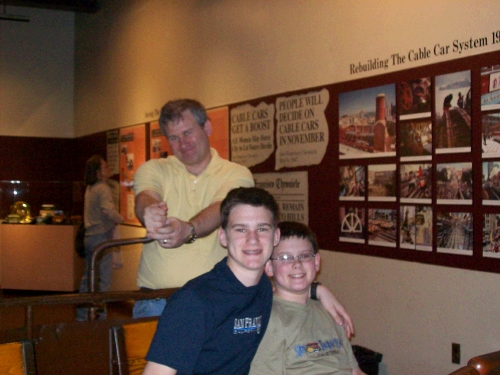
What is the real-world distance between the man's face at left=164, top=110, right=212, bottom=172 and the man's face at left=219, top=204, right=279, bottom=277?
1.09 meters

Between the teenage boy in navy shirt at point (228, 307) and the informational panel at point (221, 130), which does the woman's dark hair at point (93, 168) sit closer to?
the informational panel at point (221, 130)

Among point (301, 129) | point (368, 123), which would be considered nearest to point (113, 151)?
point (301, 129)

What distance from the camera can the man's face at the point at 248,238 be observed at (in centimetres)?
190

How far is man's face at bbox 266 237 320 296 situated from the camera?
7.95 feet

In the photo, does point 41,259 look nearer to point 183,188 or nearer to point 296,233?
point 183,188

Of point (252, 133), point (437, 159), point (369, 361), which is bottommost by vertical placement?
point (369, 361)

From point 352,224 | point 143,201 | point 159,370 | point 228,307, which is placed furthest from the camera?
point 352,224

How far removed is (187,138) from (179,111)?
5.1 inches

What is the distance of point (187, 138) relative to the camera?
2984 millimetres

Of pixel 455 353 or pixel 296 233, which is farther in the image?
pixel 455 353

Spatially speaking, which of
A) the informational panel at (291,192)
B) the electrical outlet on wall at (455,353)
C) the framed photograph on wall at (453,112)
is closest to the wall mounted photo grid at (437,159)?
the framed photograph on wall at (453,112)

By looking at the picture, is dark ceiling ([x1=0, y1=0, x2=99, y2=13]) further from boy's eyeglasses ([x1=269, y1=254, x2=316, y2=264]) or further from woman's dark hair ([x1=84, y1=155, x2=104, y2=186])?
boy's eyeglasses ([x1=269, y1=254, x2=316, y2=264])

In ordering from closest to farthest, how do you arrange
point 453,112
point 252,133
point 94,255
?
point 94,255
point 453,112
point 252,133

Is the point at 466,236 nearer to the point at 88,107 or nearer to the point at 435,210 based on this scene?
the point at 435,210
